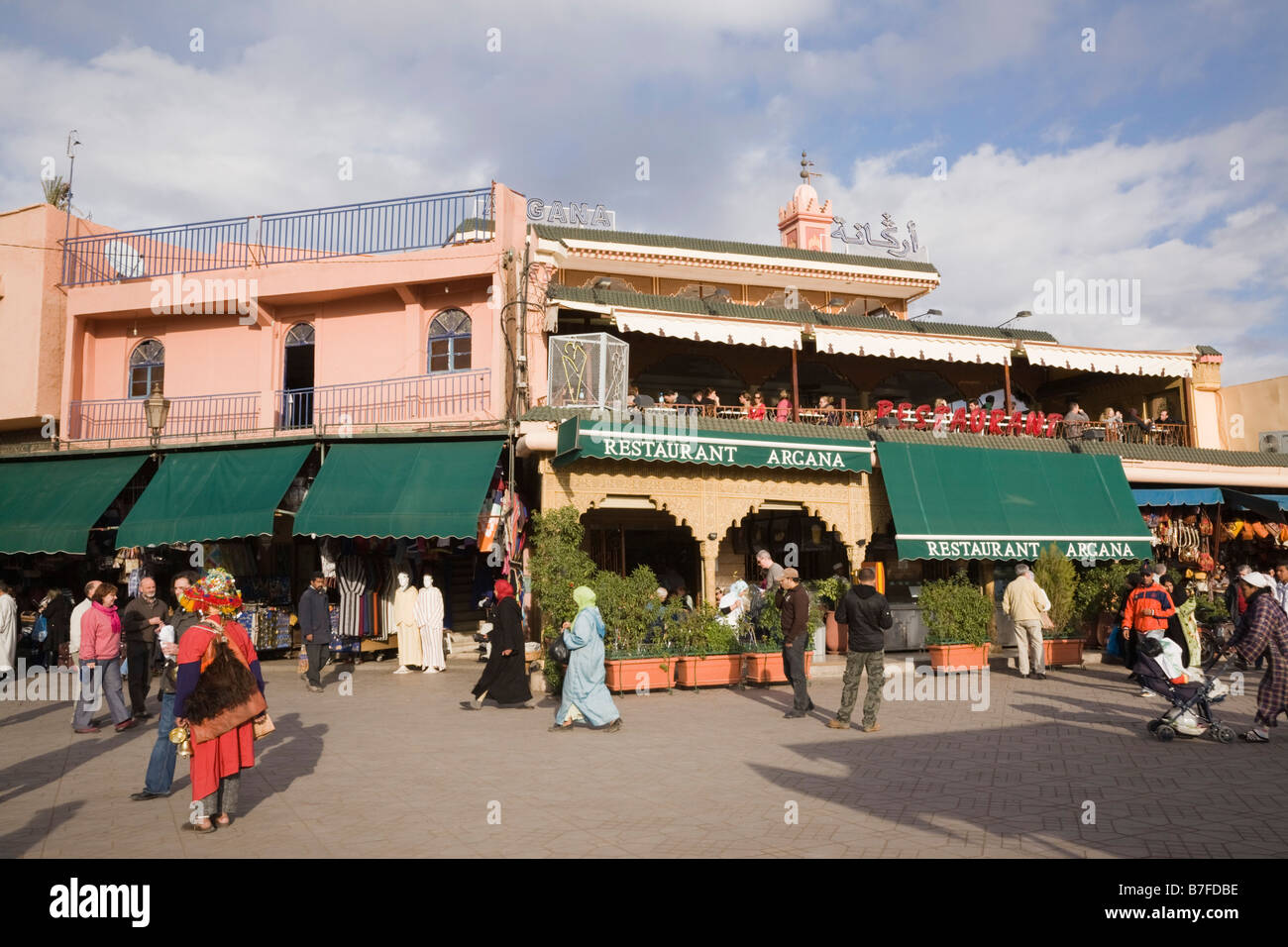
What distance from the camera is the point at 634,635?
1266cm

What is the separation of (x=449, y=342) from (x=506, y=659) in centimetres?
742

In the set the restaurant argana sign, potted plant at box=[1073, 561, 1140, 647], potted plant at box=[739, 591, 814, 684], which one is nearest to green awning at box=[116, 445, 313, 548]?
potted plant at box=[739, 591, 814, 684]

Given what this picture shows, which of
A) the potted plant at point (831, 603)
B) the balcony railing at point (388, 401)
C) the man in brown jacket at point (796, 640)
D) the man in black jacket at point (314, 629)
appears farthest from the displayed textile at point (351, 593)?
the man in brown jacket at point (796, 640)

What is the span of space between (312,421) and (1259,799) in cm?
1536

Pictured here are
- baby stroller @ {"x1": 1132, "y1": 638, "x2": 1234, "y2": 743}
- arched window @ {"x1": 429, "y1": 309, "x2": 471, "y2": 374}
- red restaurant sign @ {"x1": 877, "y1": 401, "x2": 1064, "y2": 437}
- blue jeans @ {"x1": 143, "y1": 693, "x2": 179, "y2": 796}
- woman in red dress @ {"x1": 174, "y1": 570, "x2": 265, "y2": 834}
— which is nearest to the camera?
woman in red dress @ {"x1": 174, "y1": 570, "x2": 265, "y2": 834}

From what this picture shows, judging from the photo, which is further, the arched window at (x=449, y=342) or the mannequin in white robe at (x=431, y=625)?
the arched window at (x=449, y=342)

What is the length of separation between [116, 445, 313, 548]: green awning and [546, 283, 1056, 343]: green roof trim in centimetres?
549

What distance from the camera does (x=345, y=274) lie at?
16.8m

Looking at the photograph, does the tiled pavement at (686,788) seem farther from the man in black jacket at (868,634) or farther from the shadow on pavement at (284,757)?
the man in black jacket at (868,634)

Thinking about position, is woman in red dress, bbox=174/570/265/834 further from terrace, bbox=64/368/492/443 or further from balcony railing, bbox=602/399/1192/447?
terrace, bbox=64/368/492/443

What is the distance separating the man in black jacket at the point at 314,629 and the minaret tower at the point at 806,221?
706 inches

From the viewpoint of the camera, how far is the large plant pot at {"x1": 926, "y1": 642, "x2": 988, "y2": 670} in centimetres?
1384

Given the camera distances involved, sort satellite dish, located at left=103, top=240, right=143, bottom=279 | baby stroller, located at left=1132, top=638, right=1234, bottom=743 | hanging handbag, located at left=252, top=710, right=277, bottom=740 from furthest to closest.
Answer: satellite dish, located at left=103, top=240, right=143, bottom=279
baby stroller, located at left=1132, top=638, right=1234, bottom=743
hanging handbag, located at left=252, top=710, right=277, bottom=740

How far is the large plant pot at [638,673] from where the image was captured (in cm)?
1245
